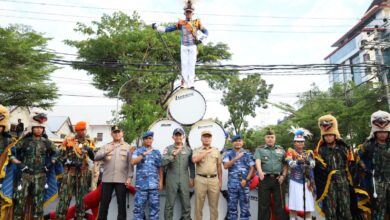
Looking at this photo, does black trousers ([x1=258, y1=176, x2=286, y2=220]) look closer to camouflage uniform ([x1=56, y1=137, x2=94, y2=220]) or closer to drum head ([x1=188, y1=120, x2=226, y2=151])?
drum head ([x1=188, y1=120, x2=226, y2=151])

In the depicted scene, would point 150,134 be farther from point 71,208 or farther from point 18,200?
point 18,200

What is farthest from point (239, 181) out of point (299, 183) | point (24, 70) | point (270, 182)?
point (24, 70)

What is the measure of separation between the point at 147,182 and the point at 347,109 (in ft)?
59.1

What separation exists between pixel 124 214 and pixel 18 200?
1694mm

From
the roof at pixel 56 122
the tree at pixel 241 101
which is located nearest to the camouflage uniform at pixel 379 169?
the tree at pixel 241 101

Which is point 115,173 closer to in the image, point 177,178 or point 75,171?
point 75,171

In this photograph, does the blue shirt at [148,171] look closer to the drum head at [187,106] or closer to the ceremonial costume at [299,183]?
the drum head at [187,106]

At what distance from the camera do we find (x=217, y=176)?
19.2 feet

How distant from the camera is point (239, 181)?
586 cm

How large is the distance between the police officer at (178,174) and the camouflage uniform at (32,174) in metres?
2.01

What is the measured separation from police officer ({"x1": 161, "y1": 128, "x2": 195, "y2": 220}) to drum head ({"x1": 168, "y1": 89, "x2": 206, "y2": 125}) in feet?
3.75

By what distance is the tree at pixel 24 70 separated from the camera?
15.4 m

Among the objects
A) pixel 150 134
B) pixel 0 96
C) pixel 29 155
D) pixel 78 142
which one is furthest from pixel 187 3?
pixel 0 96

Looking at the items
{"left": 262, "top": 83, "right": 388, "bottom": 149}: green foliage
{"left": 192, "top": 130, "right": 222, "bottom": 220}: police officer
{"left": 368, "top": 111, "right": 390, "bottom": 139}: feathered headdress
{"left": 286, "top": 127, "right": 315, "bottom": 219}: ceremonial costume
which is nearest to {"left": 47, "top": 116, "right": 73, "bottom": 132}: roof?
{"left": 262, "top": 83, "right": 388, "bottom": 149}: green foliage
